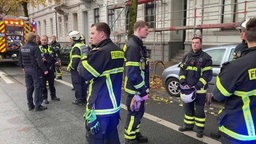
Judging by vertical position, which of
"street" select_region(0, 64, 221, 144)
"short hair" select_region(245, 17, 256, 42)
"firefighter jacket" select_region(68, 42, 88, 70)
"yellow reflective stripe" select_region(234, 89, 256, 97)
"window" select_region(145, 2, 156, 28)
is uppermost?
"window" select_region(145, 2, 156, 28)

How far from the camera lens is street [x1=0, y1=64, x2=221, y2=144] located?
4389mm

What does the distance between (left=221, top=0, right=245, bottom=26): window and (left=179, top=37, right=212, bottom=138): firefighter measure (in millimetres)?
8185

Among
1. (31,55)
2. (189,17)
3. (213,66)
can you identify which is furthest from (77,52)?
(189,17)

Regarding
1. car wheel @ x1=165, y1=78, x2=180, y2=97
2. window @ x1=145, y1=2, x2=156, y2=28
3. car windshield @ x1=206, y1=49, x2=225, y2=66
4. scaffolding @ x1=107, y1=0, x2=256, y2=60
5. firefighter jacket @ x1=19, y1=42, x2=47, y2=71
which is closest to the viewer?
firefighter jacket @ x1=19, y1=42, x2=47, y2=71

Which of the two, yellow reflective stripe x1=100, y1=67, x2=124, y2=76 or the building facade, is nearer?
A: yellow reflective stripe x1=100, y1=67, x2=124, y2=76

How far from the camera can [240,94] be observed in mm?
2295

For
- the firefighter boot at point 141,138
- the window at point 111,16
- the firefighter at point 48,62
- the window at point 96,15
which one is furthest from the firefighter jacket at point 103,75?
the window at point 96,15

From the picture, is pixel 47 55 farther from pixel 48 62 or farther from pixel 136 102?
pixel 136 102

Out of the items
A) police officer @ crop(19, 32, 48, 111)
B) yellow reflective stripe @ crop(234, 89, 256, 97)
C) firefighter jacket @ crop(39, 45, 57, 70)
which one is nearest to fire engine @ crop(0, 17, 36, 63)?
firefighter jacket @ crop(39, 45, 57, 70)

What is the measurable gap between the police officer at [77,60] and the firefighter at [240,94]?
415cm

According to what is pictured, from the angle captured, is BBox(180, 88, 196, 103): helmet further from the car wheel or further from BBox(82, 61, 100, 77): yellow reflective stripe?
the car wheel

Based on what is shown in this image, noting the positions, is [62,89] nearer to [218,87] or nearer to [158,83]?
[158,83]

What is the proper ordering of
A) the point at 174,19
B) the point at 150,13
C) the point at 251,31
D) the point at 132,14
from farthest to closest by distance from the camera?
the point at 150,13 < the point at 174,19 < the point at 132,14 < the point at 251,31

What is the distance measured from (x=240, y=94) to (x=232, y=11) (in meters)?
11.0
